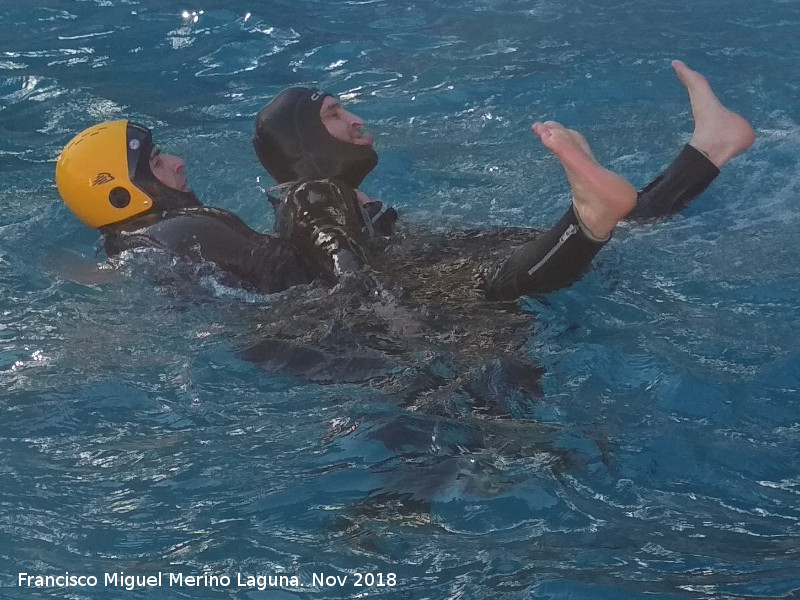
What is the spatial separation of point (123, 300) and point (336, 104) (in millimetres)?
1590

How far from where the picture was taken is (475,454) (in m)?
4.08

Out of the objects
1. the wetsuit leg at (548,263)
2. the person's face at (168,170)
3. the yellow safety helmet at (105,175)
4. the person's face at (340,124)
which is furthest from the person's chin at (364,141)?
the wetsuit leg at (548,263)

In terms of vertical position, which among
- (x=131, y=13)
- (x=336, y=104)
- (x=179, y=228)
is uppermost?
(x=131, y=13)

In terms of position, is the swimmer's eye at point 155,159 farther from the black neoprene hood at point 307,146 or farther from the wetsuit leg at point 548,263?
the wetsuit leg at point 548,263

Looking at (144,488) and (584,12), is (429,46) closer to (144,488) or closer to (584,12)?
(584,12)

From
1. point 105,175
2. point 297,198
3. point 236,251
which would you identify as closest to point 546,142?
point 297,198

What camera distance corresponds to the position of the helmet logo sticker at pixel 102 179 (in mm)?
5645

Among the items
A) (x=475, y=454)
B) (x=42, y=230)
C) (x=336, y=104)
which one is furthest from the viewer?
(x=42, y=230)

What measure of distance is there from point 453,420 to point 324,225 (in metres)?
1.39

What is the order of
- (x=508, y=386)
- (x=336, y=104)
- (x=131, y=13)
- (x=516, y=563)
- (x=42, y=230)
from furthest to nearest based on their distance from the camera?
(x=131, y=13), (x=42, y=230), (x=336, y=104), (x=508, y=386), (x=516, y=563)

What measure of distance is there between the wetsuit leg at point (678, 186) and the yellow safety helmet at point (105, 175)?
8.65 ft

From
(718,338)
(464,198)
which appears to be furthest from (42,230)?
(718,338)

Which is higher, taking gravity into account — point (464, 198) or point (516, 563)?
point (464, 198)

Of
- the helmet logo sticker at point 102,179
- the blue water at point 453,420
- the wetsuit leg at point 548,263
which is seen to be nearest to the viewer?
the blue water at point 453,420
